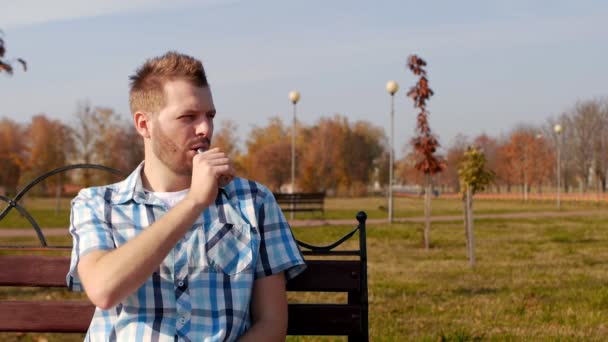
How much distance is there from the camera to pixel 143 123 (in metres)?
2.32

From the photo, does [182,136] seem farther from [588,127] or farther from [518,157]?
[588,127]

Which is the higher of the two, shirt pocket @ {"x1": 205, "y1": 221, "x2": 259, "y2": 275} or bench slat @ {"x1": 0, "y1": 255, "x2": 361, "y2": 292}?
shirt pocket @ {"x1": 205, "y1": 221, "x2": 259, "y2": 275}

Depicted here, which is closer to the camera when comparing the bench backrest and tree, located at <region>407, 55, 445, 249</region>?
the bench backrest

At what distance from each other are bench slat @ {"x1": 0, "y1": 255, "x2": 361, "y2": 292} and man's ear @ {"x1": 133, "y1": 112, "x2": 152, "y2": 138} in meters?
0.81

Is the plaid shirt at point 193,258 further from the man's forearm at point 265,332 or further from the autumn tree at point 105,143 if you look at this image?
the autumn tree at point 105,143

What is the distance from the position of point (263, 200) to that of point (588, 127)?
72.1 metres

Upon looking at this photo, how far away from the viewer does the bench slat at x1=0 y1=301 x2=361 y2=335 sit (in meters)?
2.85

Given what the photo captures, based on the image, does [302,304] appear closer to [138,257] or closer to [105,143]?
[138,257]

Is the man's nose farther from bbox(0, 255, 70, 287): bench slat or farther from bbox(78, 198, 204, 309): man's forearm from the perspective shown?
bbox(0, 255, 70, 287): bench slat

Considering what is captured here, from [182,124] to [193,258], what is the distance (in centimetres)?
42

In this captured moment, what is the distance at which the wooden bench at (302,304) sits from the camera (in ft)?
9.33

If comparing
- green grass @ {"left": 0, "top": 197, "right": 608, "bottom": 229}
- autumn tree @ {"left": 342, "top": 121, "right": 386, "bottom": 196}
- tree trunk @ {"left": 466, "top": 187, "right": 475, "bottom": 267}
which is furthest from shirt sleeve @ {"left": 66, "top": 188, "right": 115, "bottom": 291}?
autumn tree @ {"left": 342, "top": 121, "right": 386, "bottom": 196}

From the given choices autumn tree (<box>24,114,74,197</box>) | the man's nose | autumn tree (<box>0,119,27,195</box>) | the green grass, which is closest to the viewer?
the man's nose

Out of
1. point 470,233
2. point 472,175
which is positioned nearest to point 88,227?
point 470,233
